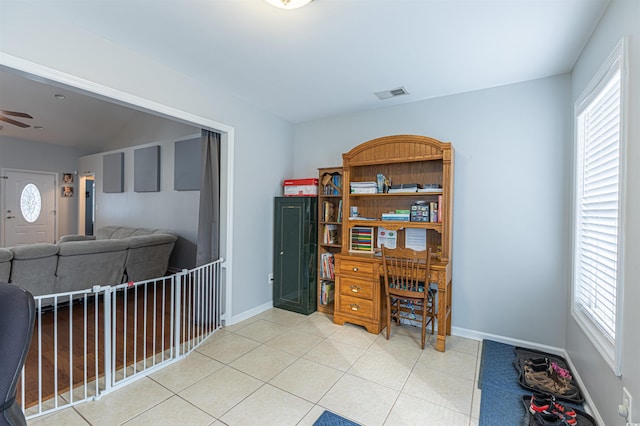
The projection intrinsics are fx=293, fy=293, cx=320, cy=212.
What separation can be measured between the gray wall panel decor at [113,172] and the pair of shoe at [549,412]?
23.3ft

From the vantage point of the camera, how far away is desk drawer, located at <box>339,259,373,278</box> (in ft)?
10.2

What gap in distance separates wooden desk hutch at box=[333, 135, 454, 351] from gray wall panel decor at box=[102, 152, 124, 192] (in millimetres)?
5107

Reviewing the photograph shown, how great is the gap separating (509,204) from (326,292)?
2.24 metres

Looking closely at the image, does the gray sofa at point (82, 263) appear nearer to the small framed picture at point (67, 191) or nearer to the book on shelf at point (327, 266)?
the book on shelf at point (327, 266)

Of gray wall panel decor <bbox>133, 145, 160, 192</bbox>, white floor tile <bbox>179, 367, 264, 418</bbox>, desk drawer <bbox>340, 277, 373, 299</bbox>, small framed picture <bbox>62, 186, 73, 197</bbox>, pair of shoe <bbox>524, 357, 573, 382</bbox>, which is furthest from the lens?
small framed picture <bbox>62, 186, 73, 197</bbox>

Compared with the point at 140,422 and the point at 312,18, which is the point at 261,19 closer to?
the point at 312,18

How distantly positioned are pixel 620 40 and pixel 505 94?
132cm

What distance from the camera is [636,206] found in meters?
1.40

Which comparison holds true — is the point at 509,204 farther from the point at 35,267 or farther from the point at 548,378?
the point at 35,267

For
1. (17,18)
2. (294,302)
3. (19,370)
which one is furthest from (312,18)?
(294,302)

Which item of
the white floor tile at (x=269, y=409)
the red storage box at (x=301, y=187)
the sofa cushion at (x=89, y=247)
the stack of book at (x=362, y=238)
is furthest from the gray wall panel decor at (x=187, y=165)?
the white floor tile at (x=269, y=409)

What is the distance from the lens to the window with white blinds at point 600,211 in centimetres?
163

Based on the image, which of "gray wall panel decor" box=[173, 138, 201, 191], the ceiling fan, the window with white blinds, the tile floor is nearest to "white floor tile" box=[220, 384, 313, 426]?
the tile floor

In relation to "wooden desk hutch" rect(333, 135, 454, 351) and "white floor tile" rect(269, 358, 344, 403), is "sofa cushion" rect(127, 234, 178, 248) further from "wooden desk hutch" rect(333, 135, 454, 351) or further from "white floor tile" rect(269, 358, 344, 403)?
"white floor tile" rect(269, 358, 344, 403)
